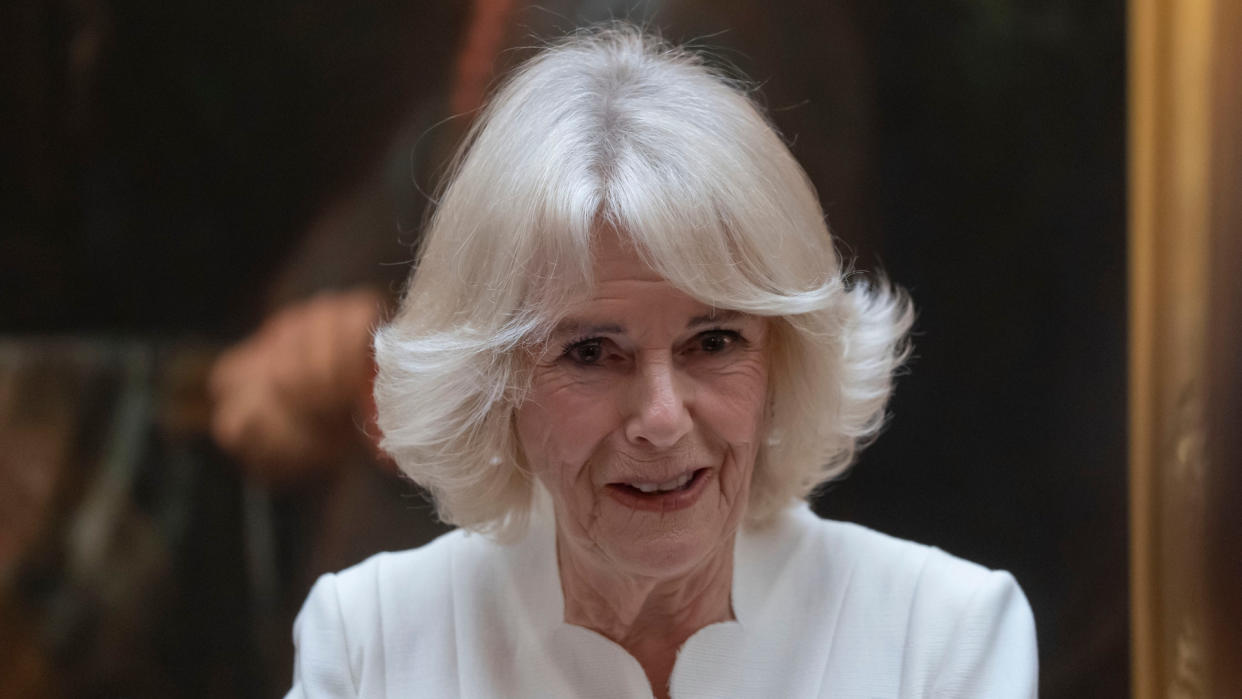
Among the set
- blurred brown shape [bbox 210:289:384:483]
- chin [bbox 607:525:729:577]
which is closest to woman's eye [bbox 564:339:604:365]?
chin [bbox 607:525:729:577]

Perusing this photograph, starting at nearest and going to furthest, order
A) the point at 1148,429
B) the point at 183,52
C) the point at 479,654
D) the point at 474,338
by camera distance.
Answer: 1. the point at 474,338
2. the point at 479,654
3. the point at 1148,429
4. the point at 183,52

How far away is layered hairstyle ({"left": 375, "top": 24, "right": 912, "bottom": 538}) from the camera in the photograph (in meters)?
1.46

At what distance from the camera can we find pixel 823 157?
7.98 feet

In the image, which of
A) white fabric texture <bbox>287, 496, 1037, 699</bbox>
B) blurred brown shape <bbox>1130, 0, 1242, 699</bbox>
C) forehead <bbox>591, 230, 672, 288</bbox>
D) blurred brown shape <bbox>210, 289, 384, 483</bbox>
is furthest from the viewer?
blurred brown shape <bbox>210, 289, 384, 483</bbox>

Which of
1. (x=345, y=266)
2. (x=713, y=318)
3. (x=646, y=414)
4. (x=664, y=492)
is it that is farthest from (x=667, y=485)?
(x=345, y=266)

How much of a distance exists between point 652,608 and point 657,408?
424 mm

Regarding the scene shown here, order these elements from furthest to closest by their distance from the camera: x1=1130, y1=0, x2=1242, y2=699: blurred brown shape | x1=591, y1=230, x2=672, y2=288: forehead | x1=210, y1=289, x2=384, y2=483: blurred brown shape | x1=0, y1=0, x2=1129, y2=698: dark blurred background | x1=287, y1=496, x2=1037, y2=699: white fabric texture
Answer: x1=210, y1=289, x2=384, y2=483: blurred brown shape, x1=0, y1=0, x2=1129, y2=698: dark blurred background, x1=1130, y1=0, x2=1242, y2=699: blurred brown shape, x1=287, y1=496, x2=1037, y2=699: white fabric texture, x1=591, y1=230, x2=672, y2=288: forehead

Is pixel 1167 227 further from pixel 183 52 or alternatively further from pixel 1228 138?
pixel 183 52

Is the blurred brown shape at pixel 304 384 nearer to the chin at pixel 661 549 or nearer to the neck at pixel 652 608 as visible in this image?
the neck at pixel 652 608

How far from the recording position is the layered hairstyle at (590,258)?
146cm

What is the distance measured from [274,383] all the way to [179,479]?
303mm

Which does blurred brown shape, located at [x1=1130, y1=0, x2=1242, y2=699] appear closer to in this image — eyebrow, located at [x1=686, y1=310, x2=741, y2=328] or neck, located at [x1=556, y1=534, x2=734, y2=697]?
neck, located at [x1=556, y1=534, x2=734, y2=697]

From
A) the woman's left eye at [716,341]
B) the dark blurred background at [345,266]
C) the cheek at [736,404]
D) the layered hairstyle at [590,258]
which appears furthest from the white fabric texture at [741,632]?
the dark blurred background at [345,266]

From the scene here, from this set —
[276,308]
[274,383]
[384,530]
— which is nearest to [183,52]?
[276,308]
